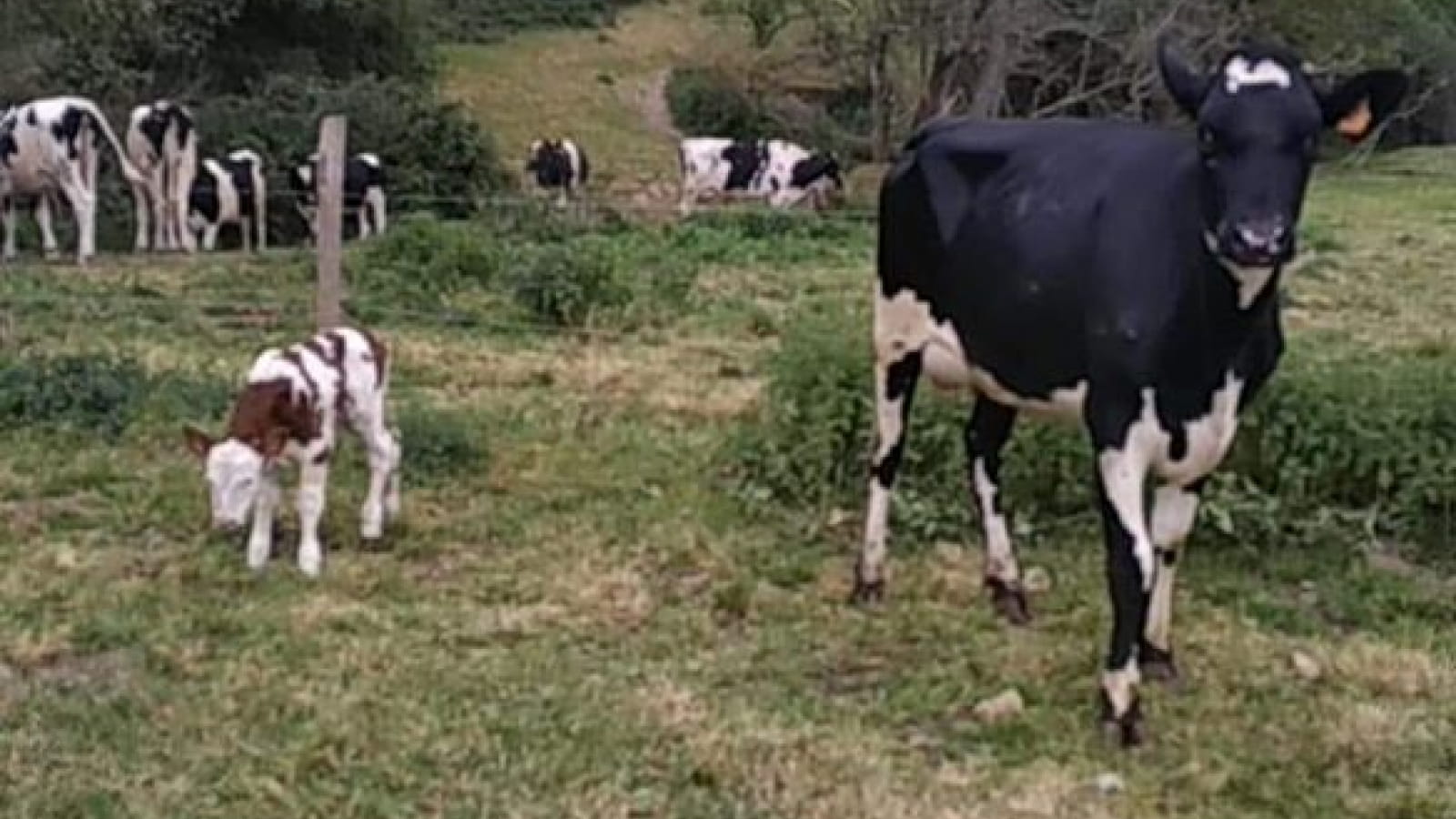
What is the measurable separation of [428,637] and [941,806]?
2047 millimetres

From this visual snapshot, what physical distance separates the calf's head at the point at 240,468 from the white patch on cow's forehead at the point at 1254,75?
353 centimetres

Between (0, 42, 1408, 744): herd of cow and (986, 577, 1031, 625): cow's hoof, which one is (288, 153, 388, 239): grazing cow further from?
(986, 577, 1031, 625): cow's hoof

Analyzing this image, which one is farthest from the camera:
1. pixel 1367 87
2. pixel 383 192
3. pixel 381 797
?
pixel 383 192

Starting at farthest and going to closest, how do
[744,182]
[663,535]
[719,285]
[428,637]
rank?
[744,182] → [719,285] → [663,535] → [428,637]

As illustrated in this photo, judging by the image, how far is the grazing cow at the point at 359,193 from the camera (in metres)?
20.7

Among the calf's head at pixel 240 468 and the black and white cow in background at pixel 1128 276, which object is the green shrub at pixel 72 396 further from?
the black and white cow in background at pixel 1128 276

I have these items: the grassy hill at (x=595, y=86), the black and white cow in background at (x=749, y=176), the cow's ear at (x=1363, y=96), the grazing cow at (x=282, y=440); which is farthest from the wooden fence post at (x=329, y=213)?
the grassy hill at (x=595, y=86)

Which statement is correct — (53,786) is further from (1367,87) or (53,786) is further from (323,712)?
(1367,87)

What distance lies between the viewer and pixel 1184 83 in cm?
595

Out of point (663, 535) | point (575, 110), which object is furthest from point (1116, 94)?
point (663, 535)

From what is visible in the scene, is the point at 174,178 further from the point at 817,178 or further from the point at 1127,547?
the point at 1127,547

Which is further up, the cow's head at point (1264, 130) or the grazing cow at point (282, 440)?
the cow's head at point (1264, 130)

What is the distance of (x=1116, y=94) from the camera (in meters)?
30.0

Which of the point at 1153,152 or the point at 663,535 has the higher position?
the point at 1153,152
